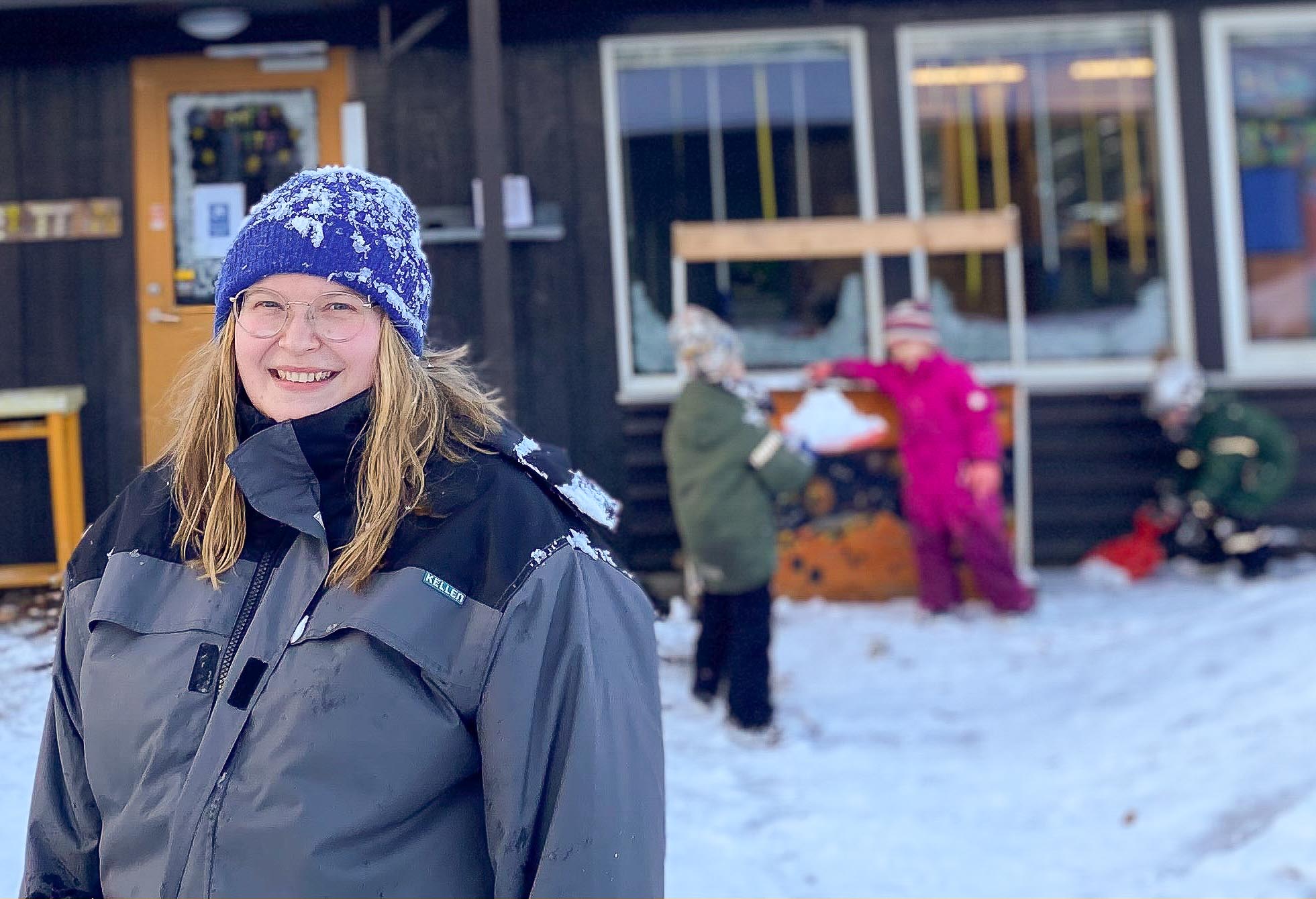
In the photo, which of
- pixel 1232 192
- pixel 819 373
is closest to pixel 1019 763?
pixel 819 373

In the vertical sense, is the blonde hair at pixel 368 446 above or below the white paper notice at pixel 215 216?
below

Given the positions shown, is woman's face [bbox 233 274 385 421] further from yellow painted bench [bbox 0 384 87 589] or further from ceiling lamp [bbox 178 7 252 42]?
ceiling lamp [bbox 178 7 252 42]

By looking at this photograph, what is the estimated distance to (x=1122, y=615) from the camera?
627cm

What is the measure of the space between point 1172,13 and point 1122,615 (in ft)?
12.1

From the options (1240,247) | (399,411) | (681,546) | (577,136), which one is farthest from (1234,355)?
(399,411)

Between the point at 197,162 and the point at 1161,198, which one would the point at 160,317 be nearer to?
the point at 197,162

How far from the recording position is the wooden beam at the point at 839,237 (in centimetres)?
682

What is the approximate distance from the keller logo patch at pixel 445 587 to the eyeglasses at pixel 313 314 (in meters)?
0.39

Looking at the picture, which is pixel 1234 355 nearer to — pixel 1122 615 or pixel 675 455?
pixel 1122 615

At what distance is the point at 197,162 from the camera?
2.69 metres

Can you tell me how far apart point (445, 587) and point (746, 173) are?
6.10 meters

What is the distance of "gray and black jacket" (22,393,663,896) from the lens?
1.51 m

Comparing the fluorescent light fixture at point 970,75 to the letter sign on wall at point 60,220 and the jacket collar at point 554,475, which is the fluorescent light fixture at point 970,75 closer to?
the letter sign on wall at point 60,220

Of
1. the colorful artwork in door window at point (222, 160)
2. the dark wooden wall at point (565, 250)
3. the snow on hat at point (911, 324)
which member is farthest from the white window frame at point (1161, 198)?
the colorful artwork in door window at point (222, 160)
